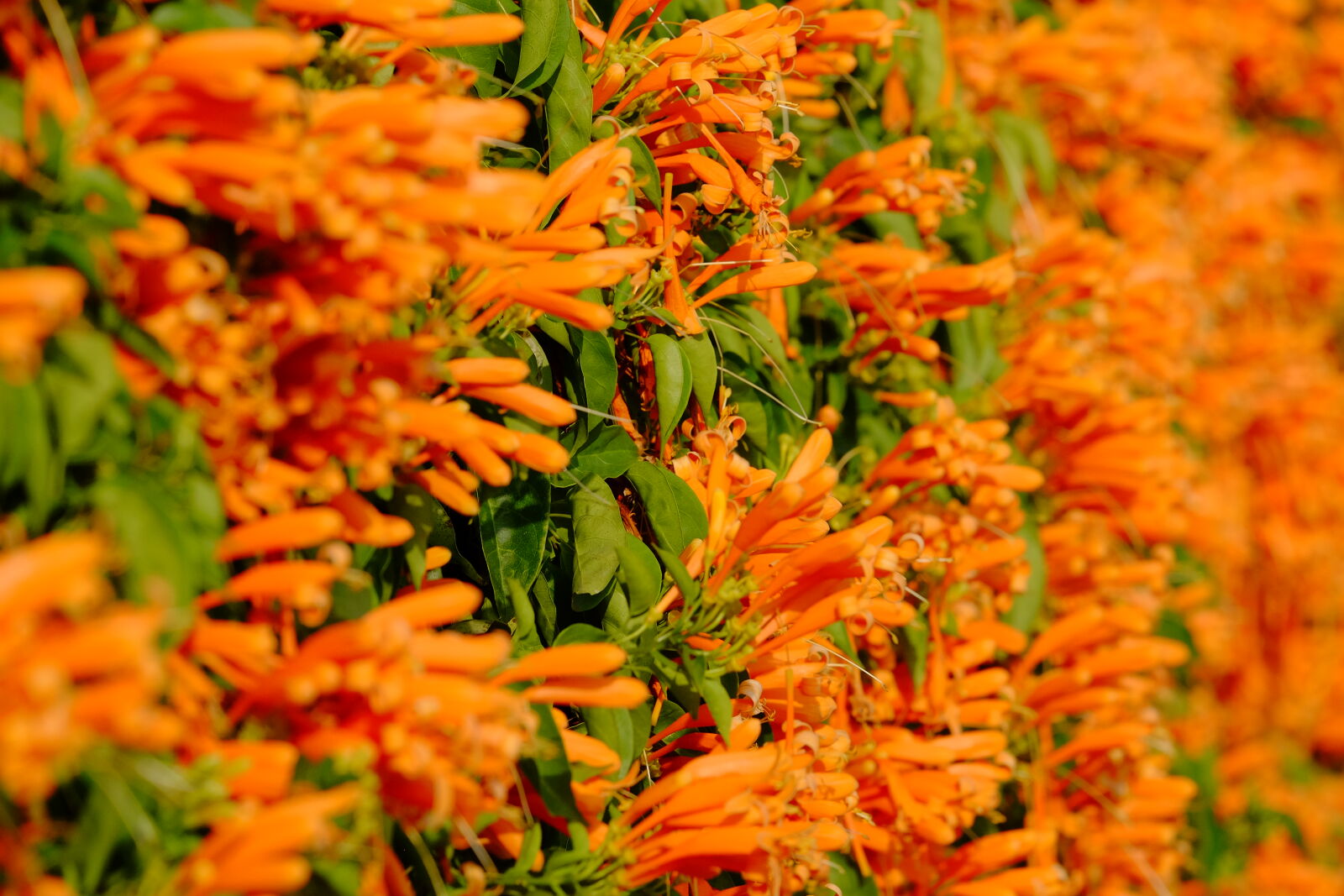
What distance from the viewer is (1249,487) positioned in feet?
12.2

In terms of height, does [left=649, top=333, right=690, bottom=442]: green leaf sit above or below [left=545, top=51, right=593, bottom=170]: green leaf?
below

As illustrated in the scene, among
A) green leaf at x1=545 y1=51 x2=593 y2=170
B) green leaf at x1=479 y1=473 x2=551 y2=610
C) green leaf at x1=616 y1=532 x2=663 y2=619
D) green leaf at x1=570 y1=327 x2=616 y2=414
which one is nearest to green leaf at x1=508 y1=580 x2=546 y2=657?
green leaf at x1=479 y1=473 x2=551 y2=610

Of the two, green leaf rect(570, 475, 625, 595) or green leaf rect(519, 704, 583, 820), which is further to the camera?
green leaf rect(570, 475, 625, 595)

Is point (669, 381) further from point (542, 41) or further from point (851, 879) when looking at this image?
point (851, 879)

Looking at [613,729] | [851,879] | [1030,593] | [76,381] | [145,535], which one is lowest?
[851,879]

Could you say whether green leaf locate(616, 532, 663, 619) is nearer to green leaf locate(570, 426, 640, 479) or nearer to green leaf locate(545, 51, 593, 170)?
green leaf locate(570, 426, 640, 479)

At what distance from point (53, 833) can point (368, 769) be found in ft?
0.72

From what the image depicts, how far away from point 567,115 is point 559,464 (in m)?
0.46

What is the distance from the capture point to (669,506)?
4.14 feet

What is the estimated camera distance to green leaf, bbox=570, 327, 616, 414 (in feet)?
3.96

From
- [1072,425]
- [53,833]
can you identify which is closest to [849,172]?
[1072,425]

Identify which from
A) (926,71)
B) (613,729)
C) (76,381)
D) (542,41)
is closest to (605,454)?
(613,729)

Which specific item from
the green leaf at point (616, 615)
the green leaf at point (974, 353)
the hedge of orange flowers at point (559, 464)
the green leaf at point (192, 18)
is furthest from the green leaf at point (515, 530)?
the green leaf at point (974, 353)

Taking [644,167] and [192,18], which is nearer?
[192,18]
